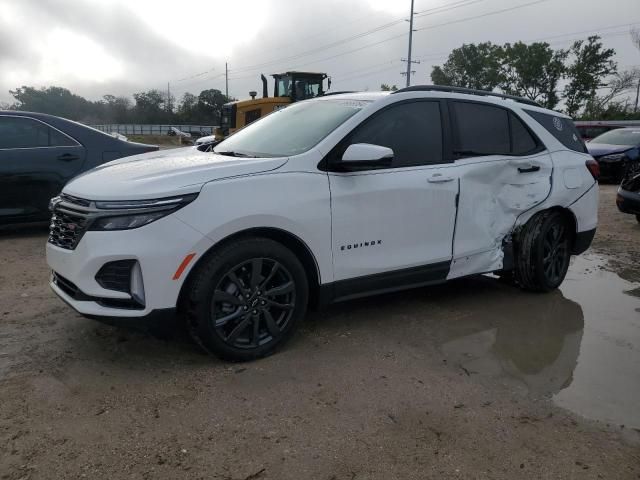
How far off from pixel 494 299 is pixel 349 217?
201 cm

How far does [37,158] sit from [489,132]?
5.15 m

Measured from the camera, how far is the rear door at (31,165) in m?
6.36

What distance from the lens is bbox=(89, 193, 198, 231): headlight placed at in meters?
3.02

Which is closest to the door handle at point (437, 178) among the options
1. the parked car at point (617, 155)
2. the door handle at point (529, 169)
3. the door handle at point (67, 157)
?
the door handle at point (529, 169)

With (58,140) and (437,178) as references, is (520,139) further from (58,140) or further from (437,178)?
(58,140)

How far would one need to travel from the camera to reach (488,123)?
180 inches

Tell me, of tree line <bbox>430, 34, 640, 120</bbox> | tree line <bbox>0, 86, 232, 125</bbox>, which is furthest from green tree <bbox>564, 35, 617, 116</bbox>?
tree line <bbox>0, 86, 232, 125</bbox>

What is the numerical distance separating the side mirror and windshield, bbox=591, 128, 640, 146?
533 inches

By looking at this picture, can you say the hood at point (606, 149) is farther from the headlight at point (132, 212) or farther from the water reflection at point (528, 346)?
the headlight at point (132, 212)

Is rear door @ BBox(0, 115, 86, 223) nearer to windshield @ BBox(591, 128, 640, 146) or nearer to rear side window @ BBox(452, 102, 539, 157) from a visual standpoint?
rear side window @ BBox(452, 102, 539, 157)

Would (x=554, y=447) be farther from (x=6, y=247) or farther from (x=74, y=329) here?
(x=6, y=247)

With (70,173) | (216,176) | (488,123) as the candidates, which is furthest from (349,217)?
(70,173)

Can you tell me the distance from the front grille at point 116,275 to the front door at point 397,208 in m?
1.30

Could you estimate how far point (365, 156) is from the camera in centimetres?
348
